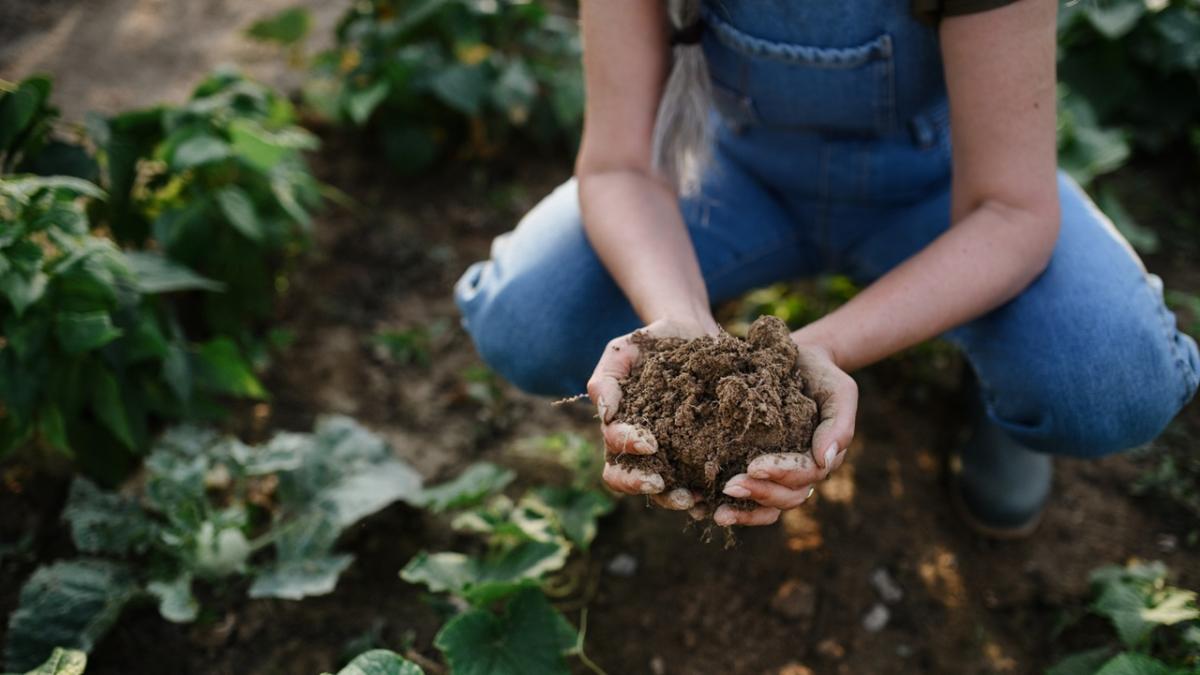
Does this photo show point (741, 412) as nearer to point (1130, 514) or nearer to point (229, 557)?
point (229, 557)

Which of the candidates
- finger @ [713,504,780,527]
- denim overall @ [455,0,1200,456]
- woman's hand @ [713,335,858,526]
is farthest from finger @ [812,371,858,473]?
denim overall @ [455,0,1200,456]

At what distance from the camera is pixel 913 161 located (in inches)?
76.2

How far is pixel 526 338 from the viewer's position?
1997mm

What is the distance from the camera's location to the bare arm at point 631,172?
1.75 m

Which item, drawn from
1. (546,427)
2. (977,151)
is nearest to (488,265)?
(546,427)

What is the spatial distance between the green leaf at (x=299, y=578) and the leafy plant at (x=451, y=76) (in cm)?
163

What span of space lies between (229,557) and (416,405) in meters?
0.73

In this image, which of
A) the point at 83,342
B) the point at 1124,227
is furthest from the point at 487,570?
the point at 1124,227

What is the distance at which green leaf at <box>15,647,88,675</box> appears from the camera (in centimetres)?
165

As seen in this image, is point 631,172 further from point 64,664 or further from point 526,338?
point 64,664

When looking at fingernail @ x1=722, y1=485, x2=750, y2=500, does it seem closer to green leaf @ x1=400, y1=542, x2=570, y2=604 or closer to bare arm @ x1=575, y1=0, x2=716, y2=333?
bare arm @ x1=575, y1=0, x2=716, y2=333

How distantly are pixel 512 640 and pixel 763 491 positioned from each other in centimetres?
69

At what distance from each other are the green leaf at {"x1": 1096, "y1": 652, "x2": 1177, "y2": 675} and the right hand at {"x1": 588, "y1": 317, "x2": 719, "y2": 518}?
822 mm

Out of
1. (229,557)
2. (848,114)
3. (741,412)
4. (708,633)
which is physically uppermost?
(848,114)
